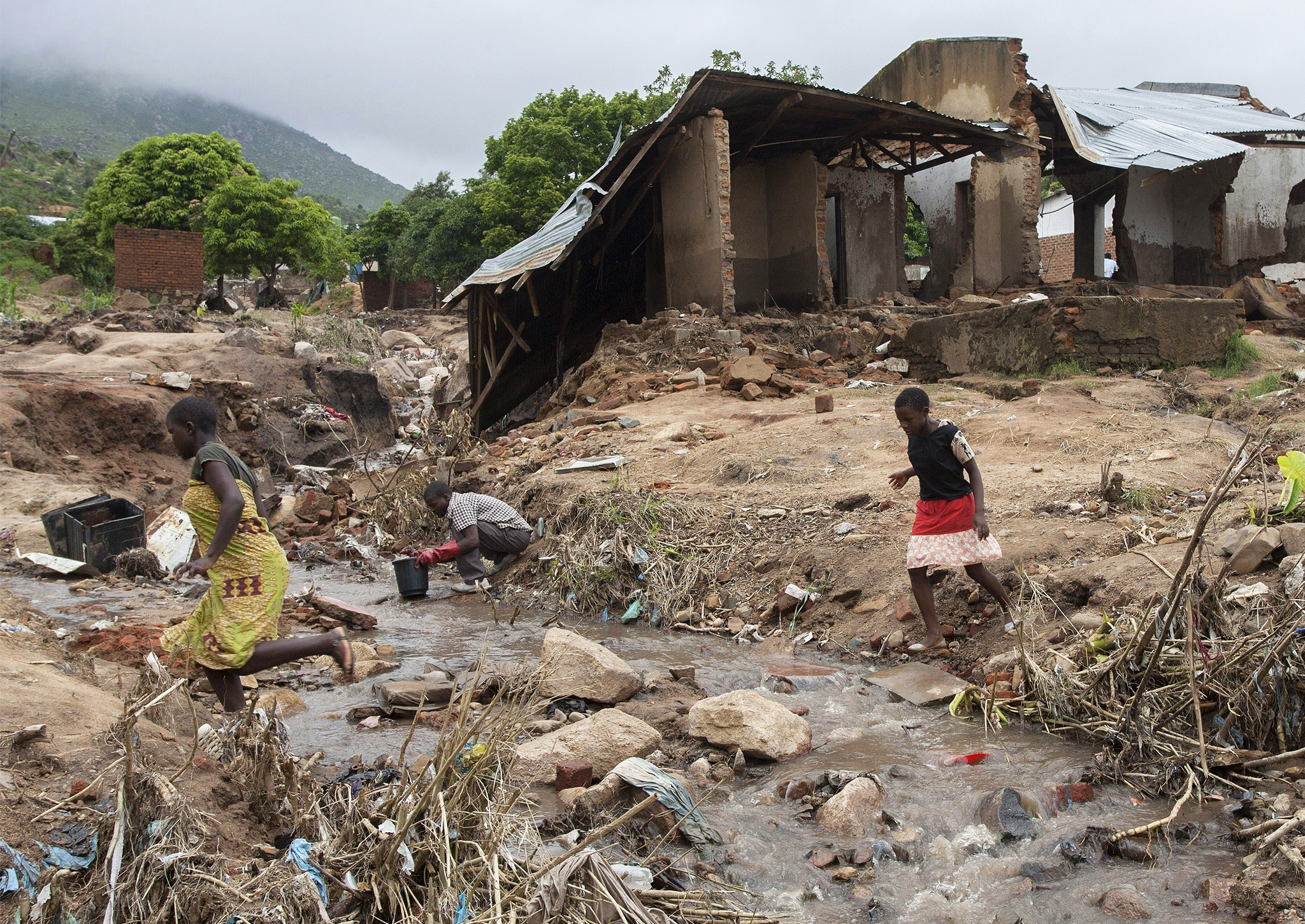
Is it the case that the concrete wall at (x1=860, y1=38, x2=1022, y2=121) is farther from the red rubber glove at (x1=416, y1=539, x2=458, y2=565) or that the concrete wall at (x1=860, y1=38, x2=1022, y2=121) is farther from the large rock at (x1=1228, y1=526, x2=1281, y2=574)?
the large rock at (x1=1228, y1=526, x2=1281, y2=574)

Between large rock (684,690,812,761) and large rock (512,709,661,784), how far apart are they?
218 mm

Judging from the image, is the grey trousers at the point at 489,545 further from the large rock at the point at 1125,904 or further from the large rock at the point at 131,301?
the large rock at the point at 131,301

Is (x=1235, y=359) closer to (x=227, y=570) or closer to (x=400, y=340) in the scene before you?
(x=227, y=570)

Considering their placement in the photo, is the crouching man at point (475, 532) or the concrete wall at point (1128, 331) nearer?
the crouching man at point (475, 532)

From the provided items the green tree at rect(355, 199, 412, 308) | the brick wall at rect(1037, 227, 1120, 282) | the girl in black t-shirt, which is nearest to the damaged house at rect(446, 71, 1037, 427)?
the girl in black t-shirt

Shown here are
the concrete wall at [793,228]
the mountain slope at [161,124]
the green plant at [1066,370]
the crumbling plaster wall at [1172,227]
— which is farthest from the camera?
the mountain slope at [161,124]

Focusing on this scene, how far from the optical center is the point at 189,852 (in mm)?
1939

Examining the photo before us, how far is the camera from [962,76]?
51.8ft

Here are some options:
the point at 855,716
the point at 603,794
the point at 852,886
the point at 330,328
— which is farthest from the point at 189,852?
the point at 330,328

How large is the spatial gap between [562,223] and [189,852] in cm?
1138

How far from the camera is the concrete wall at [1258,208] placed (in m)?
16.4

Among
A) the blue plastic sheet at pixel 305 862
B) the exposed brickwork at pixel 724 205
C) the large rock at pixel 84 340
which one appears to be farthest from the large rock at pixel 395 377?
the blue plastic sheet at pixel 305 862

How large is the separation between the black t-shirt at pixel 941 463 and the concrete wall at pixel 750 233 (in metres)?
9.68

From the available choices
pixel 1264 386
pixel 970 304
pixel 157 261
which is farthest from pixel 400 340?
pixel 1264 386
